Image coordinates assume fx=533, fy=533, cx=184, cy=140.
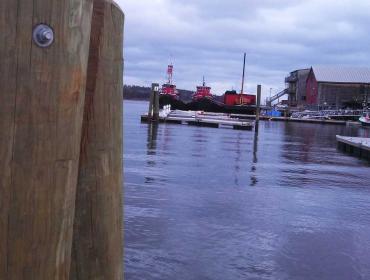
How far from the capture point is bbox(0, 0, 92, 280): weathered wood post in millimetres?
1537

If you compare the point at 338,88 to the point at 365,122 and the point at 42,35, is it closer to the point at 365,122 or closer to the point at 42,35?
the point at 365,122

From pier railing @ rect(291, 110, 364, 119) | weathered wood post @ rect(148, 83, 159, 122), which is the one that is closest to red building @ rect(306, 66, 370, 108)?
pier railing @ rect(291, 110, 364, 119)

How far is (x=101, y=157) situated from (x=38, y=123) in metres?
0.43

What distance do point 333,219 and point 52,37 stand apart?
798 centimetres

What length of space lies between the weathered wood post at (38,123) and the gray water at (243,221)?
4167 mm

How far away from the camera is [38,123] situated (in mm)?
1569

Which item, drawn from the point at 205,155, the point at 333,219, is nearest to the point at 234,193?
the point at 333,219

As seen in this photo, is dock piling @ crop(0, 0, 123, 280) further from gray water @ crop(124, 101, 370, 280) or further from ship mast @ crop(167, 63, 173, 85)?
ship mast @ crop(167, 63, 173, 85)

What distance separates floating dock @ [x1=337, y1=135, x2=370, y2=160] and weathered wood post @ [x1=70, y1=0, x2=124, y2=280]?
62.8 ft

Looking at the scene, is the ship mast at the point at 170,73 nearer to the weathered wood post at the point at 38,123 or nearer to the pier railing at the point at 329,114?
the pier railing at the point at 329,114

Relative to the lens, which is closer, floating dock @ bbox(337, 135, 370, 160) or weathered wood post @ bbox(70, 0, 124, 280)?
weathered wood post @ bbox(70, 0, 124, 280)

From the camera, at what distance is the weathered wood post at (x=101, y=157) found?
190 cm

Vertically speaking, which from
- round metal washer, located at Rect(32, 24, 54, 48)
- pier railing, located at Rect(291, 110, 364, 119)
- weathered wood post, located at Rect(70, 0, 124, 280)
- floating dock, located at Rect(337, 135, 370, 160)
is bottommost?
floating dock, located at Rect(337, 135, 370, 160)

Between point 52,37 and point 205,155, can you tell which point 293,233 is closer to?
point 52,37
